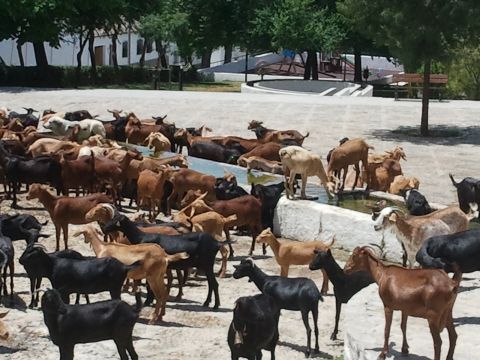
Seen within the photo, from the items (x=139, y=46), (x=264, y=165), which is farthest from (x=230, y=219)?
(x=139, y=46)

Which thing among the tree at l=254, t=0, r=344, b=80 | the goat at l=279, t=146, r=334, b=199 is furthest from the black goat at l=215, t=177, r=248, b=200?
the tree at l=254, t=0, r=344, b=80

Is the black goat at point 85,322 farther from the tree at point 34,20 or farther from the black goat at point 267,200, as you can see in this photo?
the tree at point 34,20

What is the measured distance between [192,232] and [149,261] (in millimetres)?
1606

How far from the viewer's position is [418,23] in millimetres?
26312

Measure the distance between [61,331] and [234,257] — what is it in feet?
18.0

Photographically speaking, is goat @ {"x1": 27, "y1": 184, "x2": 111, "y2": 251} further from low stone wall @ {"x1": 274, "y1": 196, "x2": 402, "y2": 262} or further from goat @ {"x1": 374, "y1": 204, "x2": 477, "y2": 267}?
goat @ {"x1": 374, "y1": 204, "x2": 477, "y2": 267}

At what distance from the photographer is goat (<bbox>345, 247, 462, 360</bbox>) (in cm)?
816

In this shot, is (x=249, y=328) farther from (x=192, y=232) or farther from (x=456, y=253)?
(x=192, y=232)

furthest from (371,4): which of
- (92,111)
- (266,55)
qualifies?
(266,55)

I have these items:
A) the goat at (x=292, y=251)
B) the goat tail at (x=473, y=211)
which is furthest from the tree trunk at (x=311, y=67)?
the goat at (x=292, y=251)

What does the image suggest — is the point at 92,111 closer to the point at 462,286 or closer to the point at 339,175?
the point at 339,175

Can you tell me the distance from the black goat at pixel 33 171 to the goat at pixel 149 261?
601 centimetres

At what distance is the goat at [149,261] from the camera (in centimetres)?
1052

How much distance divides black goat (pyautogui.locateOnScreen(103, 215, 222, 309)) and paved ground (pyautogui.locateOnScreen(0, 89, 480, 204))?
30.4ft
